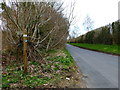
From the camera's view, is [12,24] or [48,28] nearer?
[12,24]

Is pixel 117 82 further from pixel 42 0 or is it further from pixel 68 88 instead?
pixel 42 0

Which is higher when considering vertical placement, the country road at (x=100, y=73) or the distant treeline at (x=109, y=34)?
the distant treeline at (x=109, y=34)

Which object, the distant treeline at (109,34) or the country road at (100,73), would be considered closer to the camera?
the country road at (100,73)

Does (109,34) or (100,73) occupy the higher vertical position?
(109,34)

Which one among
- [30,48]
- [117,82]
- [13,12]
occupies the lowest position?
[117,82]

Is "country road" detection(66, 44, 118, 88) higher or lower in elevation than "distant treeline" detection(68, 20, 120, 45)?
lower

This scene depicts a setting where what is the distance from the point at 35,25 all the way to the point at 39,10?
92 cm

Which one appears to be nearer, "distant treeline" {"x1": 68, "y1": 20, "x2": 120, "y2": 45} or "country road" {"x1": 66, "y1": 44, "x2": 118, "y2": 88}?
"country road" {"x1": 66, "y1": 44, "x2": 118, "y2": 88}

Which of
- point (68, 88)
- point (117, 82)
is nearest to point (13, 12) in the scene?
point (68, 88)

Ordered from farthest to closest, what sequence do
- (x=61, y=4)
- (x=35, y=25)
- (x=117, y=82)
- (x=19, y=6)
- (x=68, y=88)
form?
(x=61, y=4), (x=35, y=25), (x=19, y=6), (x=117, y=82), (x=68, y=88)

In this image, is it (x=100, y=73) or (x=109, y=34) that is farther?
(x=109, y=34)

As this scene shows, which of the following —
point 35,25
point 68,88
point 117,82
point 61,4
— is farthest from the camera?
point 61,4

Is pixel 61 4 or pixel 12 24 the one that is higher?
pixel 61 4

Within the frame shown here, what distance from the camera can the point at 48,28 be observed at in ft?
23.6
